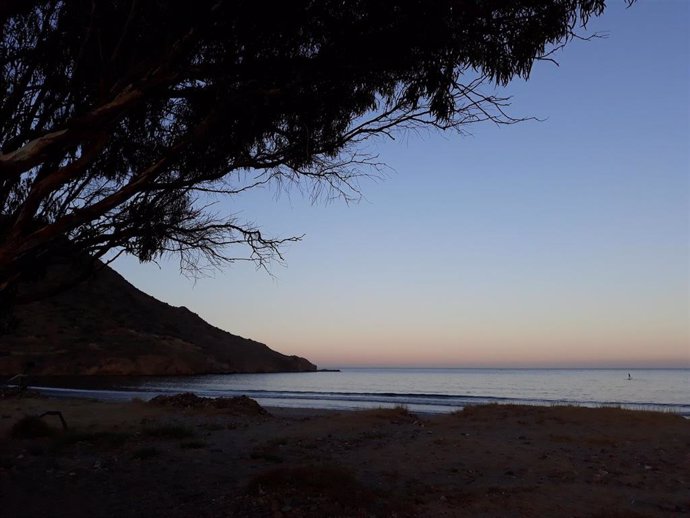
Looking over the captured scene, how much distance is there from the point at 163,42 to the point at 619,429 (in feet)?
49.0

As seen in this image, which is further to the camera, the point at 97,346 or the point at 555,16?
the point at 97,346

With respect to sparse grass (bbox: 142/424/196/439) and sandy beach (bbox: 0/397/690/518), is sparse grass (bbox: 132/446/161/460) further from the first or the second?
sparse grass (bbox: 142/424/196/439)

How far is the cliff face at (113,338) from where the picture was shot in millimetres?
71125

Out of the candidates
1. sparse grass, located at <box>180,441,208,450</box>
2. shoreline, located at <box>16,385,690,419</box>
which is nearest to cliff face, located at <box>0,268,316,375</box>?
shoreline, located at <box>16,385,690,419</box>

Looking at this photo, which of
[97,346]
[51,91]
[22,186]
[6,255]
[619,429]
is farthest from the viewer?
[97,346]

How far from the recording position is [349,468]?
30.8 feet

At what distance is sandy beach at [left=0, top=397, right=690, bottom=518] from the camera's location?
6711mm

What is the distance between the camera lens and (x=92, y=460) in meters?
9.39

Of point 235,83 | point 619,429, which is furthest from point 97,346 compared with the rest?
point 235,83

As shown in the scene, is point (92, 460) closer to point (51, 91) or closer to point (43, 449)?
point (43, 449)

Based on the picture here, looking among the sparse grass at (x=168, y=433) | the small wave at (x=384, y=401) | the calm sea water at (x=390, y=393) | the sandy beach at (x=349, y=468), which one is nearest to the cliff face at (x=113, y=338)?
the calm sea water at (x=390, y=393)

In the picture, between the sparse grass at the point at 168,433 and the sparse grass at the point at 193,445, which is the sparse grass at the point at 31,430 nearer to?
the sparse grass at the point at 168,433

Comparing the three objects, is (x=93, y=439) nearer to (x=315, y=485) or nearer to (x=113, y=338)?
(x=315, y=485)

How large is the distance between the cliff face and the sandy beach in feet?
180
